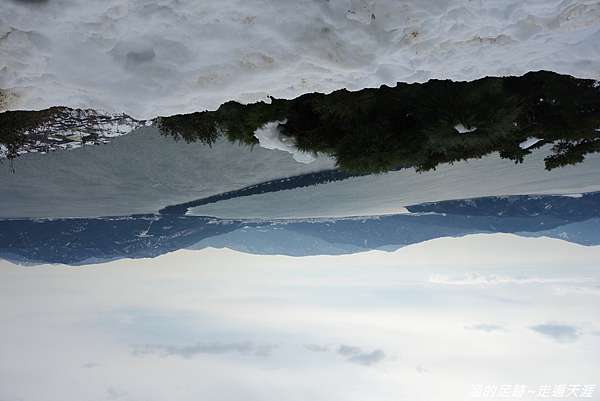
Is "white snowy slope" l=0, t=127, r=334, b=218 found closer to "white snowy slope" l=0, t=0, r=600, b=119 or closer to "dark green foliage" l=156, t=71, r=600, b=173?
"dark green foliage" l=156, t=71, r=600, b=173

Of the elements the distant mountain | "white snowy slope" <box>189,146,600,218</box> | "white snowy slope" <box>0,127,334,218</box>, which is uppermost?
"white snowy slope" <box>0,127,334,218</box>

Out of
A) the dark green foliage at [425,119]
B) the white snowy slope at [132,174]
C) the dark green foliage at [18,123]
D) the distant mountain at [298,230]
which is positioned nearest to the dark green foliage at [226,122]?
the dark green foliage at [425,119]

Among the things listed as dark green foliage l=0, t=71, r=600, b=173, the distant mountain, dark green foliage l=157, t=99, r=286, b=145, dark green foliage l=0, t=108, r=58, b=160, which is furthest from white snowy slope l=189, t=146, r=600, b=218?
dark green foliage l=0, t=108, r=58, b=160

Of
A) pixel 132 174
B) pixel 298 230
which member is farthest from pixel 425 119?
pixel 298 230

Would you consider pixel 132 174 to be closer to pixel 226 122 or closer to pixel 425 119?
pixel 226 122

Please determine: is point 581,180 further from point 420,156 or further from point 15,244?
point 15,244

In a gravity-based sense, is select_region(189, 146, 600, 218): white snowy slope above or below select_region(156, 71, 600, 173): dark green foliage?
below
